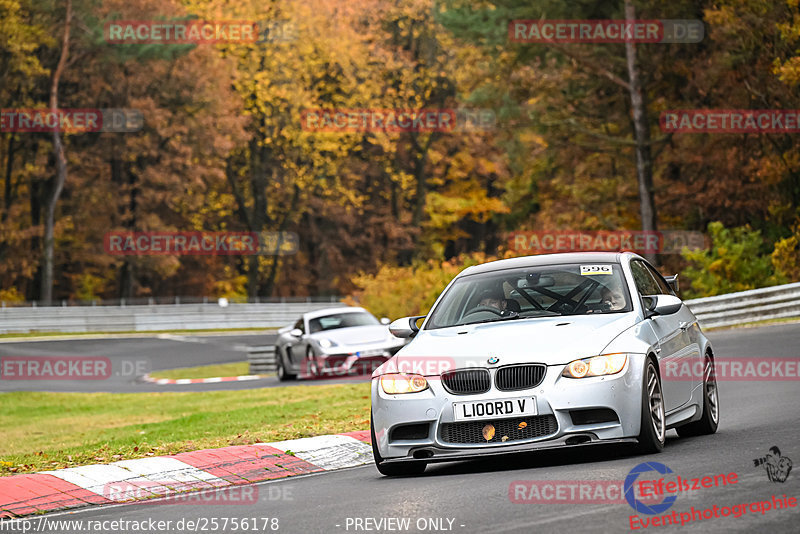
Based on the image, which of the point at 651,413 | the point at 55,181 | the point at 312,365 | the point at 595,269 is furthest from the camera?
A: the point at 55,181

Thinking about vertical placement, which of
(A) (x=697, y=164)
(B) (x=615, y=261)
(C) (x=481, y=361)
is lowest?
(C) (x=481, y=361)

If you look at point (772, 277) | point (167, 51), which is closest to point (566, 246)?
point (772, 277)

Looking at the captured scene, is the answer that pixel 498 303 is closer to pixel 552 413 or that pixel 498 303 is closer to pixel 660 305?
pixel 660 305

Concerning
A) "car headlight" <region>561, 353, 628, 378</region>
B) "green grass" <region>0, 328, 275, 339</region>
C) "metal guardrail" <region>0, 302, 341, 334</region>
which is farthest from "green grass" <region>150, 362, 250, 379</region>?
"car headlight" <region>561, 353, 628, 378</region>

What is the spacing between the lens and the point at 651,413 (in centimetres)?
922

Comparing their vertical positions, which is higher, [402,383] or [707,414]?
[402,383]

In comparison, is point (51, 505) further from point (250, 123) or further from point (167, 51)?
point (250, 123)

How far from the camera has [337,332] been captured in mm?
26859

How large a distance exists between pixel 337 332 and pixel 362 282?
17.5 meters

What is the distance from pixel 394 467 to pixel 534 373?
59.7 inches

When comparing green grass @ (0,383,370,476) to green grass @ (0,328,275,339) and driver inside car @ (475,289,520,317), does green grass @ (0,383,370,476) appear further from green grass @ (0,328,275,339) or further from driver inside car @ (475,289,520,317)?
green grass @ (0,328,275,339)

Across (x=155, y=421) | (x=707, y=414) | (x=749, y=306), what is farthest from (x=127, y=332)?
(x=707, y=414)

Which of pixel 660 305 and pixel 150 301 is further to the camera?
pixel 150 301

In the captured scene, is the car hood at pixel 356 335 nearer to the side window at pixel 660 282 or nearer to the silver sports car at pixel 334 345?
the silver sports car at pixel 334 345
